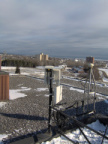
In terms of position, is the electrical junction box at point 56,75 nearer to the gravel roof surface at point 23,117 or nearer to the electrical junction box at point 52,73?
the electrical junction box at point 52,73

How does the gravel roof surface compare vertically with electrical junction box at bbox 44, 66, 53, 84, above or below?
below

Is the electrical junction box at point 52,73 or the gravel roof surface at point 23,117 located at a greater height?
the electrical junction box at point 52,73

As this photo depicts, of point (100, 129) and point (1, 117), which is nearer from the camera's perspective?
point (100, 129)

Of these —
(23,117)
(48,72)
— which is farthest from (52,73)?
(23,117)

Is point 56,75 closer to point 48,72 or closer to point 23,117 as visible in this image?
point 48,72

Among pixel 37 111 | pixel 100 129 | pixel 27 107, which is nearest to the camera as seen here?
pixel 100 129

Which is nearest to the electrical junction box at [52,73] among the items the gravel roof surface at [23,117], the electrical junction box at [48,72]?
the electrical junction box at [48,72]

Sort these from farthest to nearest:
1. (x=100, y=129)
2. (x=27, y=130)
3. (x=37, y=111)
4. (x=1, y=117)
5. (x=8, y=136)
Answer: (x=37, y=111) → (x=1, y=117) → (x=100, y=129) → (x=27, y=130) → (x=8, y=136)

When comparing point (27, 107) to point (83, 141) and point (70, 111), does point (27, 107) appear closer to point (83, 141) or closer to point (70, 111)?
point (70, 111)

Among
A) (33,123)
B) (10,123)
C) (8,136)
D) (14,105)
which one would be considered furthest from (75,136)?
(14,105)

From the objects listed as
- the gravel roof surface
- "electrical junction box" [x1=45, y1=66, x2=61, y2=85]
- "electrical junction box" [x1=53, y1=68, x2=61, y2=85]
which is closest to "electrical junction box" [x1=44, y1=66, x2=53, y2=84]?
"electrical junction box" [x1=45, y1=66, x2=61, y2=85]

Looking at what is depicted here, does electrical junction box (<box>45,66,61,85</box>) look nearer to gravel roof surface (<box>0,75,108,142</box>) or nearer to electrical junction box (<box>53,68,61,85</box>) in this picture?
electrical junction box (<box>53,68,61,85</box>)

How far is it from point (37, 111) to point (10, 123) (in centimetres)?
144

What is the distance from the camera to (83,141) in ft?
12.1
